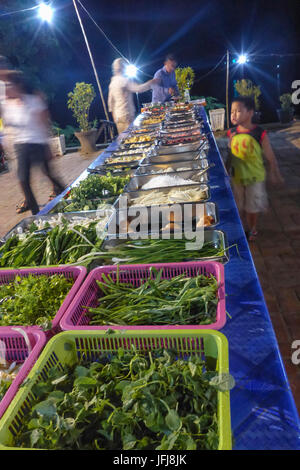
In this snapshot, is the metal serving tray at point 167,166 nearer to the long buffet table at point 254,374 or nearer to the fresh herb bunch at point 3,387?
the long buffet table at point 254,374

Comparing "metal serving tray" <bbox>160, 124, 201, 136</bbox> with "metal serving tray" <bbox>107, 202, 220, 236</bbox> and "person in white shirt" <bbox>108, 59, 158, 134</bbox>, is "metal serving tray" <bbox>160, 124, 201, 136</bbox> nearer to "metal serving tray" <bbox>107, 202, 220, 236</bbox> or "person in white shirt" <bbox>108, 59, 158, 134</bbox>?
"person in white shirt" <bbox>108, 59, 158, 134</bbox>

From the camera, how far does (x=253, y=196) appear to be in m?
3.36

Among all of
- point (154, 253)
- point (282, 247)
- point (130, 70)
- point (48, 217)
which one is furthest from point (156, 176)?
point (130, 70)

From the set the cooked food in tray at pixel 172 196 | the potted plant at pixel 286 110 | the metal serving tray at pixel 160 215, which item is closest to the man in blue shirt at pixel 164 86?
the potted plant at pixel 286 110

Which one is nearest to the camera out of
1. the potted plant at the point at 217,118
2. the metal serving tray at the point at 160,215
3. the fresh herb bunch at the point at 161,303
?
the fresh herb bunch at the point at 161,303

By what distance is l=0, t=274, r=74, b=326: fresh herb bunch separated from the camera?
132 centimetres

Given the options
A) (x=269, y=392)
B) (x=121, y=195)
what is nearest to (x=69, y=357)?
(x=269, y=392)

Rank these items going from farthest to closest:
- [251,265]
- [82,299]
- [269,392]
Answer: [251,265]
[82,299]
[269,392]

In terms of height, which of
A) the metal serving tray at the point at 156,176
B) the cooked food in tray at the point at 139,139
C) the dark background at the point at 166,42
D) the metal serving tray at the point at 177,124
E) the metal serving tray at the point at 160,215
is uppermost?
the dark background at the point at 166,42

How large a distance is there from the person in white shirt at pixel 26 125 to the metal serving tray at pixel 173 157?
1.93 meters

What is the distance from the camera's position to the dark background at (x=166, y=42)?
37.4ft

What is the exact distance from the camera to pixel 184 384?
3.07ft
